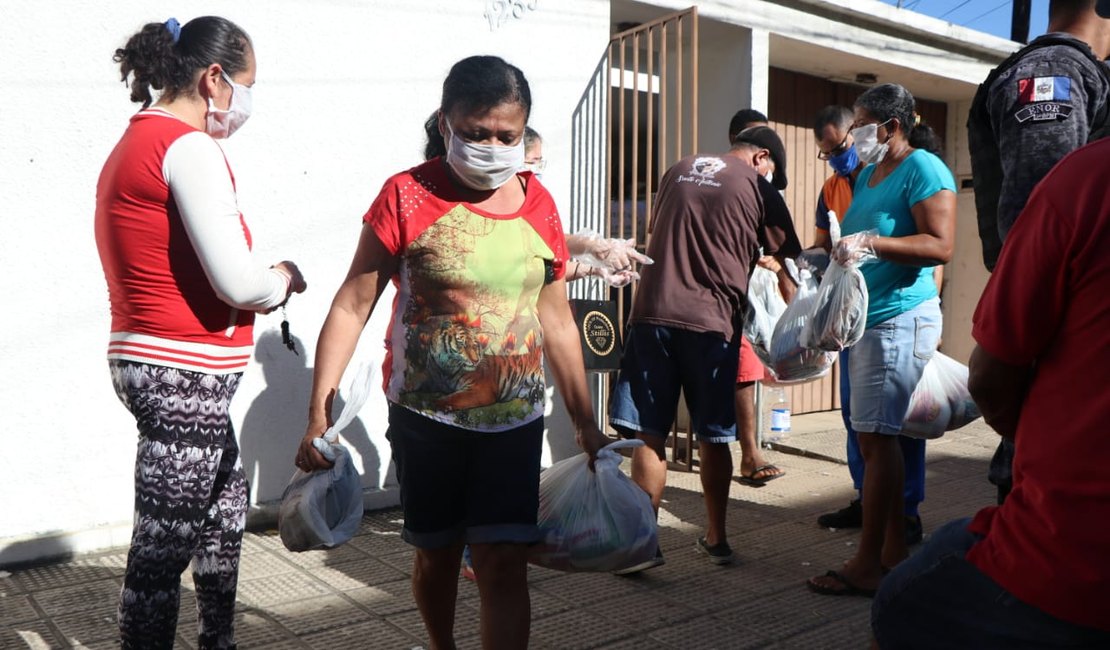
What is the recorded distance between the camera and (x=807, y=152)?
766 centimetres

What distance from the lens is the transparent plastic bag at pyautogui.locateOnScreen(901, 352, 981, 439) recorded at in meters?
3.58

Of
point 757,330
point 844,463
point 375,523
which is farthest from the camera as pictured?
point 844,463

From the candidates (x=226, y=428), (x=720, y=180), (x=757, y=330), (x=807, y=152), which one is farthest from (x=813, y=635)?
(x=807, y=152)

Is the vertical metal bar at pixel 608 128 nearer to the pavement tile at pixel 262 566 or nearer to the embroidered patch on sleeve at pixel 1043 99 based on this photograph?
the pavement tile at pixel 262 566

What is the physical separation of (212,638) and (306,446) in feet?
2.43

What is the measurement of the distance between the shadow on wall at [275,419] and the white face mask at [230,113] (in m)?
2.07

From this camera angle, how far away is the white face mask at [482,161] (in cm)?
239

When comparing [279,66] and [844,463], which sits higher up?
[279,66]

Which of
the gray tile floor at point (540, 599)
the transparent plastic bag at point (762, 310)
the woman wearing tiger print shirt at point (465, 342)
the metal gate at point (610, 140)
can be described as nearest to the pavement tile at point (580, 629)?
the gray tile floor at point (540, 599)

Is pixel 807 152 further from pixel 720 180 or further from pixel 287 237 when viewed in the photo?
pixel 287 237

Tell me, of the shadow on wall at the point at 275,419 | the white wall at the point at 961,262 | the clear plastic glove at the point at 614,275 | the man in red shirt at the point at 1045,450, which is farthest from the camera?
the white wall at the point at 961,262

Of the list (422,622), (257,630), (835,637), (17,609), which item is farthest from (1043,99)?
(17,609)

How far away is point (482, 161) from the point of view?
2.40 meters

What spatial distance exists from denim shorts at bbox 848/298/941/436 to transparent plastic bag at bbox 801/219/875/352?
102 mm
